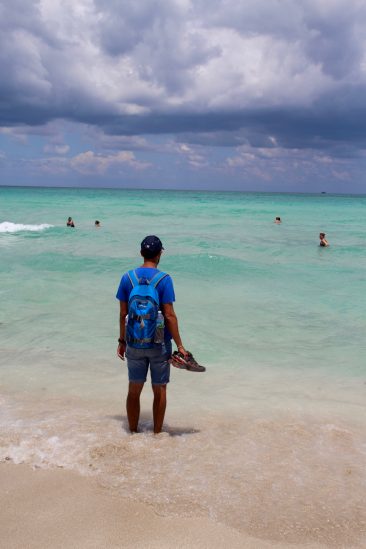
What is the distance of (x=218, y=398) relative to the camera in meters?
5.89

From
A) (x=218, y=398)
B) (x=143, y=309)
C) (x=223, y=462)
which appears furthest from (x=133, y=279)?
(x=218, y=398)

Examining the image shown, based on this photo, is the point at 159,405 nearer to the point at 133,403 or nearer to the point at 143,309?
the point at 133,403

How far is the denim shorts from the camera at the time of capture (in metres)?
4.31

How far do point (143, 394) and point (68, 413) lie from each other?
111 cm

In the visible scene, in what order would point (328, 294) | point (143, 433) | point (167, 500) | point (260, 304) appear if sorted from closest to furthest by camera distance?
1. point (167, 500)
2. point (143, 433)
3. point (260, 304)
4. point (328, 294)

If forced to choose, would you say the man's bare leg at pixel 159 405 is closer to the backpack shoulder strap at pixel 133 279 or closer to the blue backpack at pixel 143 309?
the blue backpack at pixel 143 309

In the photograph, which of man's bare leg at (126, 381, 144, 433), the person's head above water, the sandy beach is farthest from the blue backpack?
the sandy beach

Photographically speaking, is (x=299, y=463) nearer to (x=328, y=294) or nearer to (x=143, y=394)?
(x=143, y=394)

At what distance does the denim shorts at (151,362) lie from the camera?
170 inches

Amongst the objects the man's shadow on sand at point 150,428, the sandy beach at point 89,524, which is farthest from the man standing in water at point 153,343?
the sandy beach at point 89,524

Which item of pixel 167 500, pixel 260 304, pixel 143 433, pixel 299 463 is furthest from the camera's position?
pixel 260 304

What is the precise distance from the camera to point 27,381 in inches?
245

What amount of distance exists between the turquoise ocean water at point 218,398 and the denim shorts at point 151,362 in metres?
0.59

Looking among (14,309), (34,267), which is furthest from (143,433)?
(34,267)
